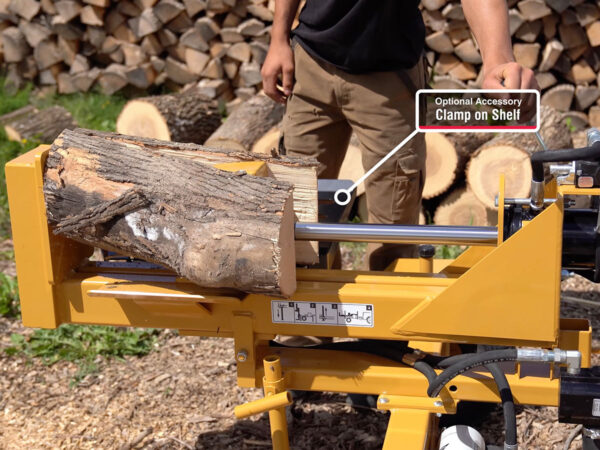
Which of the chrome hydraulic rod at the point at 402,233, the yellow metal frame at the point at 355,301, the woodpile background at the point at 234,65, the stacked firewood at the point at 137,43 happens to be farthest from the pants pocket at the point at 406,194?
the stacked firewood at the point at 137,43

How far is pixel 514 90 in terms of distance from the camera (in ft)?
6.64

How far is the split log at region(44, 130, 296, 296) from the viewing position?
6.44 ft

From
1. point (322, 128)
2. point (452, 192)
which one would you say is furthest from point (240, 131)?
point (322, 128)

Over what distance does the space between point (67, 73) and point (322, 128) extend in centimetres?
478

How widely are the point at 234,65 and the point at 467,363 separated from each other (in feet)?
16.9

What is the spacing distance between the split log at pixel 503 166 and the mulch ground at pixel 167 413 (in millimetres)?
1151

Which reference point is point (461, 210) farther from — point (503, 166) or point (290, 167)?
point (290, 167)

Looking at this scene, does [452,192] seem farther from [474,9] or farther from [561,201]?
[561,201]

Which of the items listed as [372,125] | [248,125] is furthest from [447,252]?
[248,125]

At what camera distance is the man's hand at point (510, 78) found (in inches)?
82.6

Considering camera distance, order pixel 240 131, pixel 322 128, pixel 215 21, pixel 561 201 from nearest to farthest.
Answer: pixel 561 201 → pixel 322 128 → pixel 240 131 → pixel 215 21

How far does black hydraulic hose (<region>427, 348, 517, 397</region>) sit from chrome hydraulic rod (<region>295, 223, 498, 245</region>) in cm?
31

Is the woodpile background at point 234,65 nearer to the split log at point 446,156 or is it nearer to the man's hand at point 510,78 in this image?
the split log at point 446,156

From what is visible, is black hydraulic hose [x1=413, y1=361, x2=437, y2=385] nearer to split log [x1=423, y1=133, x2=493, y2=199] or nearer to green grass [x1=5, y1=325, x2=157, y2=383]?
green grass [x1=5, y1=325, x2=157, y2=383]
